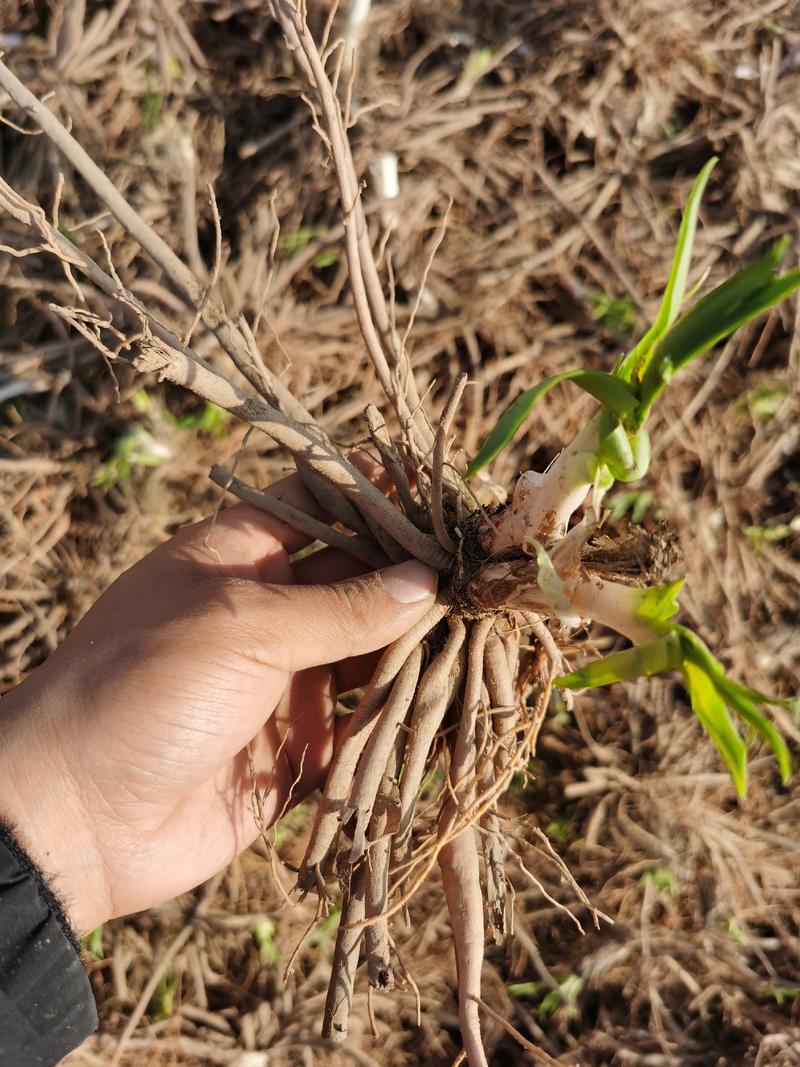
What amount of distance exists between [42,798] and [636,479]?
3.42 ft

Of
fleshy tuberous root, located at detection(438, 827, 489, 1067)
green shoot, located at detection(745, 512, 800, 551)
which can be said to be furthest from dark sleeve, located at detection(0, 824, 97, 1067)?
green shoot, located at detection(745, 512, 800, 551)

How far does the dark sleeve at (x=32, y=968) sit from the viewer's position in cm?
119

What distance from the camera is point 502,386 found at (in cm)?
190

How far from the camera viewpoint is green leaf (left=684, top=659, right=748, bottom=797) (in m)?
0.83

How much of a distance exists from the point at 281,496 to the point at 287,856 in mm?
957

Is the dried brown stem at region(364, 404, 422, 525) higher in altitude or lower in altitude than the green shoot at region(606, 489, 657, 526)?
higher

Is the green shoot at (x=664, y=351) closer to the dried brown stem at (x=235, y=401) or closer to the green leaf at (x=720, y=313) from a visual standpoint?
the green leaf at (x=720, y=313)

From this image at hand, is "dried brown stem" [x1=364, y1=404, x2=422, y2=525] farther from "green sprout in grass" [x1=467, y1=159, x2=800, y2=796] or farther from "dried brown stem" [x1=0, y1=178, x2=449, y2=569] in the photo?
"green sprout in grass" [x1=467, y1=159, x2=800, y2=796]

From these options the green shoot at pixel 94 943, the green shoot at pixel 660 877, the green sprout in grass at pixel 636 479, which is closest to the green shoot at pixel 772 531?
the green shoot at pixel 660 877

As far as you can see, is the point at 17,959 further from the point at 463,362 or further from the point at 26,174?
the point at 26,174

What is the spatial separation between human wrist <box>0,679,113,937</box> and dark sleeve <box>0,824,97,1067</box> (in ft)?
0.07

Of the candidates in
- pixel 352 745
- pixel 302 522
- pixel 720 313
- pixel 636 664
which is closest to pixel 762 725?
pixel 636 664

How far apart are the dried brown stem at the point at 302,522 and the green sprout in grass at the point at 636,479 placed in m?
0.31

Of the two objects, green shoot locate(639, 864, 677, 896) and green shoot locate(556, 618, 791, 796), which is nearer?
green shoot locate(556, 618, 791, 796)
